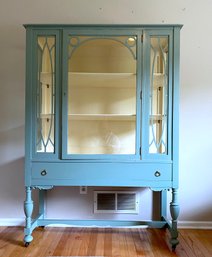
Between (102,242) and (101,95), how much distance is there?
118 centimetres

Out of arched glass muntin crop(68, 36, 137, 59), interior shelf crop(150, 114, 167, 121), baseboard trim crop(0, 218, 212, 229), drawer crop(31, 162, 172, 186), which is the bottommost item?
baseboard trim crop(0, 218, 212, 229)

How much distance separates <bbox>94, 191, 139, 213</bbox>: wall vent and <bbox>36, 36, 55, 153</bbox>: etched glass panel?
2.39ft

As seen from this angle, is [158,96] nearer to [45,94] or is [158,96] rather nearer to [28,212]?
[45,94]

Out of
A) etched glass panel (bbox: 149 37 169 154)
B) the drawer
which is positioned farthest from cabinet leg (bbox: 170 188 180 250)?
etched glass panel (bbox: 149 37 169 154)

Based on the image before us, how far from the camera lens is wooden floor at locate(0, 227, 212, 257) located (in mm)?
1755

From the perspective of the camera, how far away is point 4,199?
7.34 ft

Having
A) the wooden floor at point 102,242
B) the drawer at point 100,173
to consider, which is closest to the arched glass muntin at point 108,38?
the drawer at point 100,173

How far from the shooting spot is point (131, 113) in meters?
1.88

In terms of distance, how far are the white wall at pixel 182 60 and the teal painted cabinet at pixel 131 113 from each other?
Answer: 46cm

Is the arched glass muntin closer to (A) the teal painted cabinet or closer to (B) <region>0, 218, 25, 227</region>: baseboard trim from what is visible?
(A) the teal painted cabinet

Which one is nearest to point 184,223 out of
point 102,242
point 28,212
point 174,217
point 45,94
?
point 174,217

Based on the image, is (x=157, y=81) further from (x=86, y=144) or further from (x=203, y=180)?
(x=203, y=180)

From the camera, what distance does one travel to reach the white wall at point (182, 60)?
220 centimetres

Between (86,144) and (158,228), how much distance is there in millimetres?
1005
